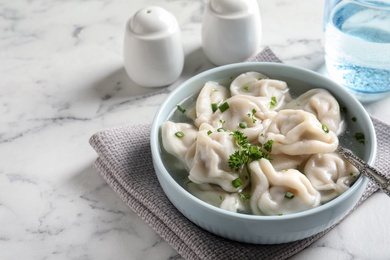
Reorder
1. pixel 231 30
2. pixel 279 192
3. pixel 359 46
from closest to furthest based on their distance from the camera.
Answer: pixel 279 192, pixel 359 46, pixel 231 30

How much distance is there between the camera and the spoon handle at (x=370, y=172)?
1.53 meters

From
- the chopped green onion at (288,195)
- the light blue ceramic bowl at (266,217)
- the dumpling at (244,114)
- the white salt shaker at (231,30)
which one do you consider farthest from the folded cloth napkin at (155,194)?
the white salt shaker at (231,30)

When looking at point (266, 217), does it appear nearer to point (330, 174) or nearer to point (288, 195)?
point (288, 195)

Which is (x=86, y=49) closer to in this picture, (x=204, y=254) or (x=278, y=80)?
(x=278, y=80)

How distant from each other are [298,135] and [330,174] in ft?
0.42

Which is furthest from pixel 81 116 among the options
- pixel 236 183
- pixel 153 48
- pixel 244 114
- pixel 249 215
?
pixel 249 215

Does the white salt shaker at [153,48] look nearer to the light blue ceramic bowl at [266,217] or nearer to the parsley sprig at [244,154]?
the light blue ceramic bowl at [266,217]

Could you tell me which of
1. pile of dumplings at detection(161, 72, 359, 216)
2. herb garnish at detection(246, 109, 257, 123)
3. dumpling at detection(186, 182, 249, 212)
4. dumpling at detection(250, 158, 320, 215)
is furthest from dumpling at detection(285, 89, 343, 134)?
dumpling at detection(186, 182, 249, 212)

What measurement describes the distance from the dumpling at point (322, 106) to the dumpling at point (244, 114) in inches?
3.5

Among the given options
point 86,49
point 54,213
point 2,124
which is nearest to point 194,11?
point 86,49

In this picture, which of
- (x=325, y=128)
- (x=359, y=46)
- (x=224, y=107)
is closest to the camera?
(x=325, y=128)

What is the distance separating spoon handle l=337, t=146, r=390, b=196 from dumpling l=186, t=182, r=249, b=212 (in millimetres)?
289

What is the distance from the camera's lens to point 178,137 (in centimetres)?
170

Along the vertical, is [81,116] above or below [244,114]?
below
